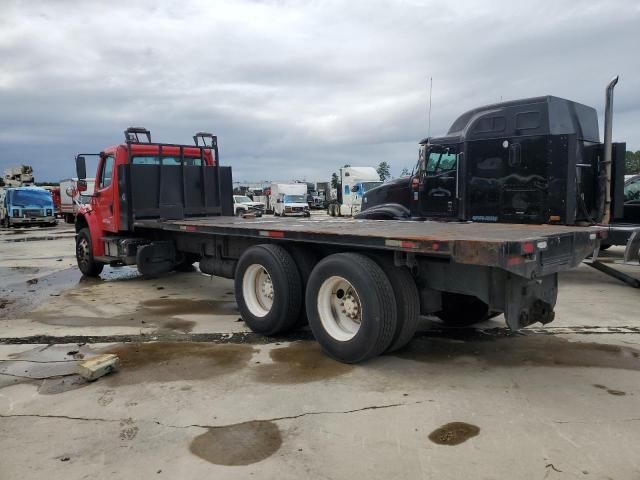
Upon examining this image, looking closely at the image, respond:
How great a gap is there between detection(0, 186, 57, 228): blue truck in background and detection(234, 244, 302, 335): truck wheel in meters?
27.6

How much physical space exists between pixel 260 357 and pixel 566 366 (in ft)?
9.89

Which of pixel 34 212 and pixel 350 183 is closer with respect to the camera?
pixel 34 212

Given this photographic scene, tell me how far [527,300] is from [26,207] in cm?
3087

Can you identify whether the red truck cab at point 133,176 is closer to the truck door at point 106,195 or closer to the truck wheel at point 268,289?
the truck door at point 106,195

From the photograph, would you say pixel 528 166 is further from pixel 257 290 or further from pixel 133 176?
pixel 133 176

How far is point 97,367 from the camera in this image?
4.84 meters

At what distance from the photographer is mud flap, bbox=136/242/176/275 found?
9250 millimetres

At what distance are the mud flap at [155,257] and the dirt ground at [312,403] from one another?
205 cm

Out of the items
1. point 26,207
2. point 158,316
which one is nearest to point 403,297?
point 158,316

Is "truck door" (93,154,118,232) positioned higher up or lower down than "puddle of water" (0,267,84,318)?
higher up

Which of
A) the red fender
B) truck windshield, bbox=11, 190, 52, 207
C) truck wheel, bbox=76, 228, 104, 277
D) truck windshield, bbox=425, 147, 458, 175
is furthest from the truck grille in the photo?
truck windshield, bbox=425, 147, 458, 175

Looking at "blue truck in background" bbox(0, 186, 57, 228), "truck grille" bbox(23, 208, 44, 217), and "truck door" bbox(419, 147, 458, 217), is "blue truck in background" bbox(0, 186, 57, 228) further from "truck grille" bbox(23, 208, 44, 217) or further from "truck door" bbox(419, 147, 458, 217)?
"truck door" bbox(419, 147, 458, 217)

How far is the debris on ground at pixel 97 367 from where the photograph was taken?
4.80 metres


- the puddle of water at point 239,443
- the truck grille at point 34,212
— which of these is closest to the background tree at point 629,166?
the puddle of water at point 239,443
